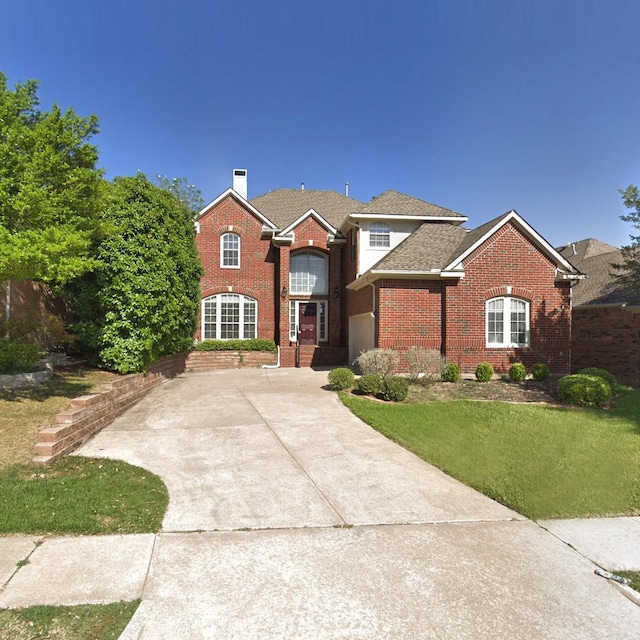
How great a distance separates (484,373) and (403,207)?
26.6ft

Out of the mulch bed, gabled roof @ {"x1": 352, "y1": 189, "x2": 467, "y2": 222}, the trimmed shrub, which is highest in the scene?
gabled roof @ {"x1": 352, "y1": 189, "x2": 467, "y2": 222}

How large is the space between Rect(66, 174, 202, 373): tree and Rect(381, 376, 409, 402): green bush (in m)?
6.14

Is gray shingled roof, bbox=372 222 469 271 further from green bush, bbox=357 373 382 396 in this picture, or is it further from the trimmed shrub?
green bush, bbox=357 373 382 396

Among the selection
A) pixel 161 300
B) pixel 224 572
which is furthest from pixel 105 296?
pixel 224 572

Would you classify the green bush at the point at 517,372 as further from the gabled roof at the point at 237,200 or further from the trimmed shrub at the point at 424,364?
the gabled roof at the point at 237,200

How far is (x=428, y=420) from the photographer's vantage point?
30.2ft

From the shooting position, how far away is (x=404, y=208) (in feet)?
60.4

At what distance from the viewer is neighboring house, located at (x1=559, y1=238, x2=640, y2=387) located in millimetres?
15266

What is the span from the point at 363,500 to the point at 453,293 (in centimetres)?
1036

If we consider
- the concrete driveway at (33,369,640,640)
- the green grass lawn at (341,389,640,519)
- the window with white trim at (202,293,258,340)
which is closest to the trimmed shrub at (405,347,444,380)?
the green grass lawn at (341,389,640,519)

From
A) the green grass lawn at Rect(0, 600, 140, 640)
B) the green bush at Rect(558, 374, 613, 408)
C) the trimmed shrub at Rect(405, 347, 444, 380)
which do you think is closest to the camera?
the green grass lawn at Rect(0, 600, 140, 640)

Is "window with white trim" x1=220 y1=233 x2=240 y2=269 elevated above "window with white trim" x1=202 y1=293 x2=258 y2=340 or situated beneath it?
elevated above

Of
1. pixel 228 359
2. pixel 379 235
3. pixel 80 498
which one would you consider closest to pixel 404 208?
pixel 379 235

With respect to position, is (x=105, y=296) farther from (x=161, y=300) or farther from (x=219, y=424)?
(x=219, y=424)
